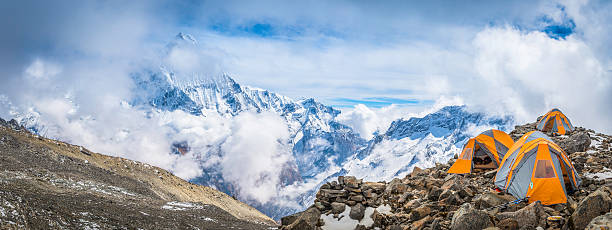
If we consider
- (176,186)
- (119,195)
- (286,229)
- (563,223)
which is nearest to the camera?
(563,223)

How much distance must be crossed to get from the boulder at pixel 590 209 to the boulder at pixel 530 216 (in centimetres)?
110

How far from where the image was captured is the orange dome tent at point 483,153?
26953 millimetres

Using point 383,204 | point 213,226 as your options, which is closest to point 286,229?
point 383,204

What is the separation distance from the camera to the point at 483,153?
28016mm

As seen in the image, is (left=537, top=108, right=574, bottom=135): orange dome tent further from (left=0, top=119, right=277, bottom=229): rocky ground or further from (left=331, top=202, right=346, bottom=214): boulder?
(left=0, top=119, right=277, bottom=229): rocky ground

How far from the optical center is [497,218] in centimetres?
1364

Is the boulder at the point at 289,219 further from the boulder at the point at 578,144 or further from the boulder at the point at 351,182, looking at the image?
the boulder at the point at 578,144

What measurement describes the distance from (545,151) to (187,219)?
74.9 feet

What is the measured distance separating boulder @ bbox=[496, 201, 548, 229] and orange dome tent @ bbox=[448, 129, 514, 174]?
13.6 m

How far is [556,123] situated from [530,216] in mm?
32679

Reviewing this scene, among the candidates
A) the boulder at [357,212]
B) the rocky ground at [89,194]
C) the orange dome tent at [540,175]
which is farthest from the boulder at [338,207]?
the rocky ground at [89,194]

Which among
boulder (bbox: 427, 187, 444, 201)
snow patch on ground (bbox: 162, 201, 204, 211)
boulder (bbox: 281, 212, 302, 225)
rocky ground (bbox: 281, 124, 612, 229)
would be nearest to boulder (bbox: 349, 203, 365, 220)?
rocky ground (bbox: 281, 124, 612, 229)

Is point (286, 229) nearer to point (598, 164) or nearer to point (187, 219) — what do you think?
point (187, 219)

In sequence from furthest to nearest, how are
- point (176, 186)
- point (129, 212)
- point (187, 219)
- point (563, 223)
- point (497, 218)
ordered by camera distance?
point (176, 186) < point (187, 219) < point (129, 212) < point (497, 218) < point (563, 223)
